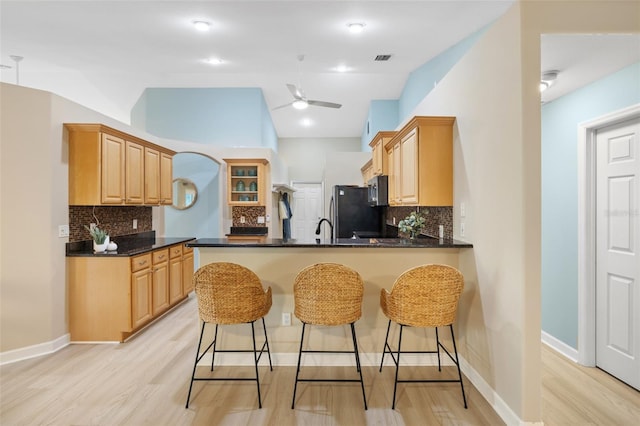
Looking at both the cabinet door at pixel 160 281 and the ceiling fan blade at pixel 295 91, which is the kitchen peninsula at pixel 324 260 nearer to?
the cabinet door at pixel 160 281

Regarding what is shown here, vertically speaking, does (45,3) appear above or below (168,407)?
above

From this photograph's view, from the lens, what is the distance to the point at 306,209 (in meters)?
9.42

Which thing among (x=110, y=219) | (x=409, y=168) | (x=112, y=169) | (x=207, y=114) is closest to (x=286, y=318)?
(x=409, y=168)

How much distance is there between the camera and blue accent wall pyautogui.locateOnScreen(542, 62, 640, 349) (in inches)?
111

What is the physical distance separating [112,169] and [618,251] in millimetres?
4877

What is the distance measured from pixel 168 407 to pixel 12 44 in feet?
17.7

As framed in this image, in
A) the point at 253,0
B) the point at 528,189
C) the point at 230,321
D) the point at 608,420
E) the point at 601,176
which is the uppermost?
the point at 253,0

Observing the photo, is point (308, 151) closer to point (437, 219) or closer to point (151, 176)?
point (151, 176)

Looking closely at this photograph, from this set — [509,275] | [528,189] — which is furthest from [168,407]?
[528,189]

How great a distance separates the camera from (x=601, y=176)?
273 cm

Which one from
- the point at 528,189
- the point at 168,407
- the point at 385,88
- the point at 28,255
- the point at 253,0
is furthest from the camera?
the point at 385,88

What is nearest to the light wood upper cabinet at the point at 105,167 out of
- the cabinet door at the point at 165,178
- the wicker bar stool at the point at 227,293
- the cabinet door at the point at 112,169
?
the cabinet door at the point at 112,169

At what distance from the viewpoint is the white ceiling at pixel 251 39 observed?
349 centimetres

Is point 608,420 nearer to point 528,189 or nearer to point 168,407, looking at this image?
point 528,189
